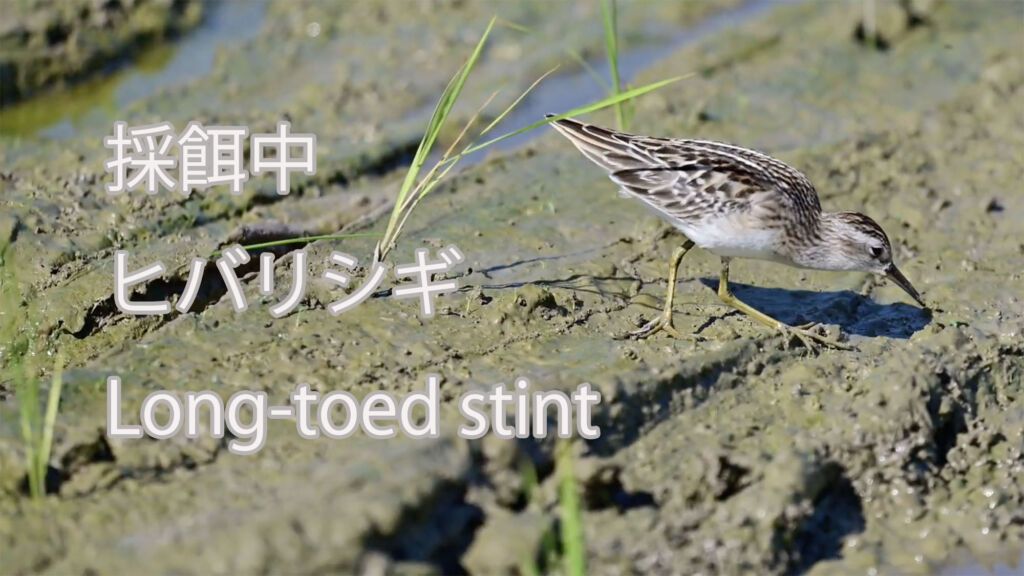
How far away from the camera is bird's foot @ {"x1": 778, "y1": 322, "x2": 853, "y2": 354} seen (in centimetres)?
781

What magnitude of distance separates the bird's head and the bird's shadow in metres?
0.38

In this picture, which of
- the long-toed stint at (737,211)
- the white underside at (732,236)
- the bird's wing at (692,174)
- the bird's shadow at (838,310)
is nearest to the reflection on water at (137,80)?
the bird's wing at (692,174)

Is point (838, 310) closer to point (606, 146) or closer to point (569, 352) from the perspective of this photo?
point (606, 146)

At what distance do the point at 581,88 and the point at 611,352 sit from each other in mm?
5689

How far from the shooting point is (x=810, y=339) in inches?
309

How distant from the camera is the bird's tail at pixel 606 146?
8.20 metres

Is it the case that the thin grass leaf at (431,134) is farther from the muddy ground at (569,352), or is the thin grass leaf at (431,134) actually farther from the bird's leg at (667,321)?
the bird's leg at (667,321)

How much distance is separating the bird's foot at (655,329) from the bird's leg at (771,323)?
53cm

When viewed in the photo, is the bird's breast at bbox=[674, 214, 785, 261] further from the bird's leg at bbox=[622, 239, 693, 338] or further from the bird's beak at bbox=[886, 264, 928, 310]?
the bird's beak at bbox=[886, 264, 928, 310]

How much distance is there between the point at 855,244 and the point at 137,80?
305 inches

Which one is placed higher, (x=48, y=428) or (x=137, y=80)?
(x=137, y=80)

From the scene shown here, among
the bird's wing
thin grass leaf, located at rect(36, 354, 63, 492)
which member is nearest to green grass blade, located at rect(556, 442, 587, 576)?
the bird's wing

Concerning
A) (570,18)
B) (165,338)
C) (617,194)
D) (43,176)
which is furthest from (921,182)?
(43,176)

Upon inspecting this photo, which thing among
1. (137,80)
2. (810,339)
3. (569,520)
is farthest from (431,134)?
(137,80)
